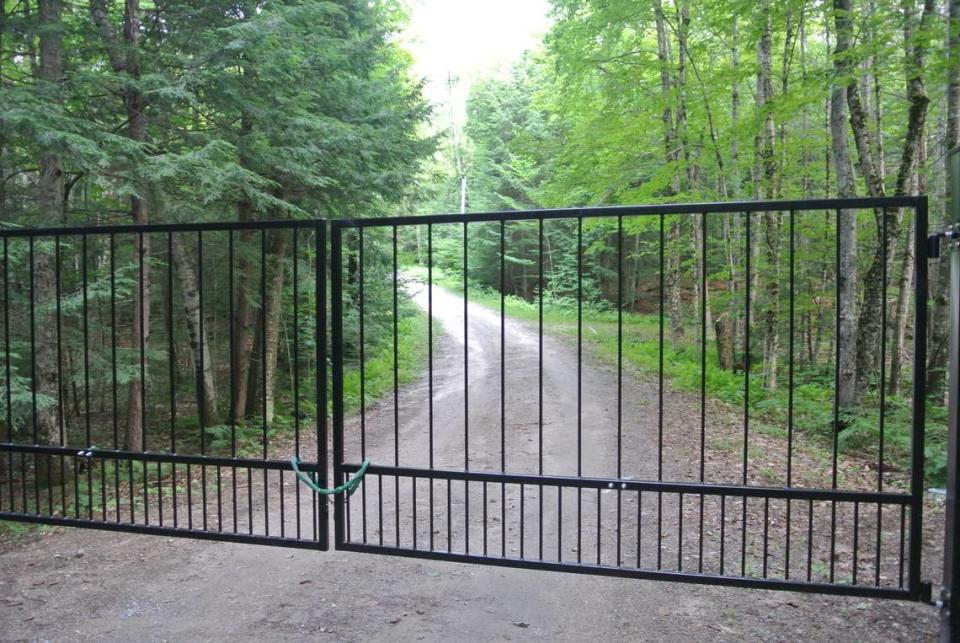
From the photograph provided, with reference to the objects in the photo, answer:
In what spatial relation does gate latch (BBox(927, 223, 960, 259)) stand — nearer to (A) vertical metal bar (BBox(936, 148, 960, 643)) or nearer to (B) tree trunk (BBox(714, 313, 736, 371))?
(A) vertical metal bar (BBox(936, 148, 960, 643))

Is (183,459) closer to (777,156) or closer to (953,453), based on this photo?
(953,453)

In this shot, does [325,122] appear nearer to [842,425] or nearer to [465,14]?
[842,425]

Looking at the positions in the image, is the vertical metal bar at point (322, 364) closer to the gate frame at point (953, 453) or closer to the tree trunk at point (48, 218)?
the gate frame at point (953, 453)

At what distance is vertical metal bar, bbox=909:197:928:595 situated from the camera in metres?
2.33

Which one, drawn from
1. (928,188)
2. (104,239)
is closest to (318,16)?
(104,239)

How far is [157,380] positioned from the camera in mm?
9508

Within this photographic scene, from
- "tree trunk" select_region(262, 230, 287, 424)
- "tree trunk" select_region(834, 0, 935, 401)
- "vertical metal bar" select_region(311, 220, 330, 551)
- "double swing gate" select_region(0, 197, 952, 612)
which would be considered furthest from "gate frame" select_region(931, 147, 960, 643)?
"tree trunk" select_region(262, 230, 287, 424)

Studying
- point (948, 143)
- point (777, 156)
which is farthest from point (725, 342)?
point (948, 143)

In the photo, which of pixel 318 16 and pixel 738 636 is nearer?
pixel 738 636

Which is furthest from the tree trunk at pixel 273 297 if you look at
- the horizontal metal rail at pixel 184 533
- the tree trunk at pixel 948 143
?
the tree trunk at pixel 948 143

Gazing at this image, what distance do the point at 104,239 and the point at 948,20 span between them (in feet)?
31.0

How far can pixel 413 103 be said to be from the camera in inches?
399

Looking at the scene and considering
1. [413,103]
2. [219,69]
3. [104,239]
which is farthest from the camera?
[413,103]

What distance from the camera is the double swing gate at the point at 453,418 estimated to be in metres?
2.77
